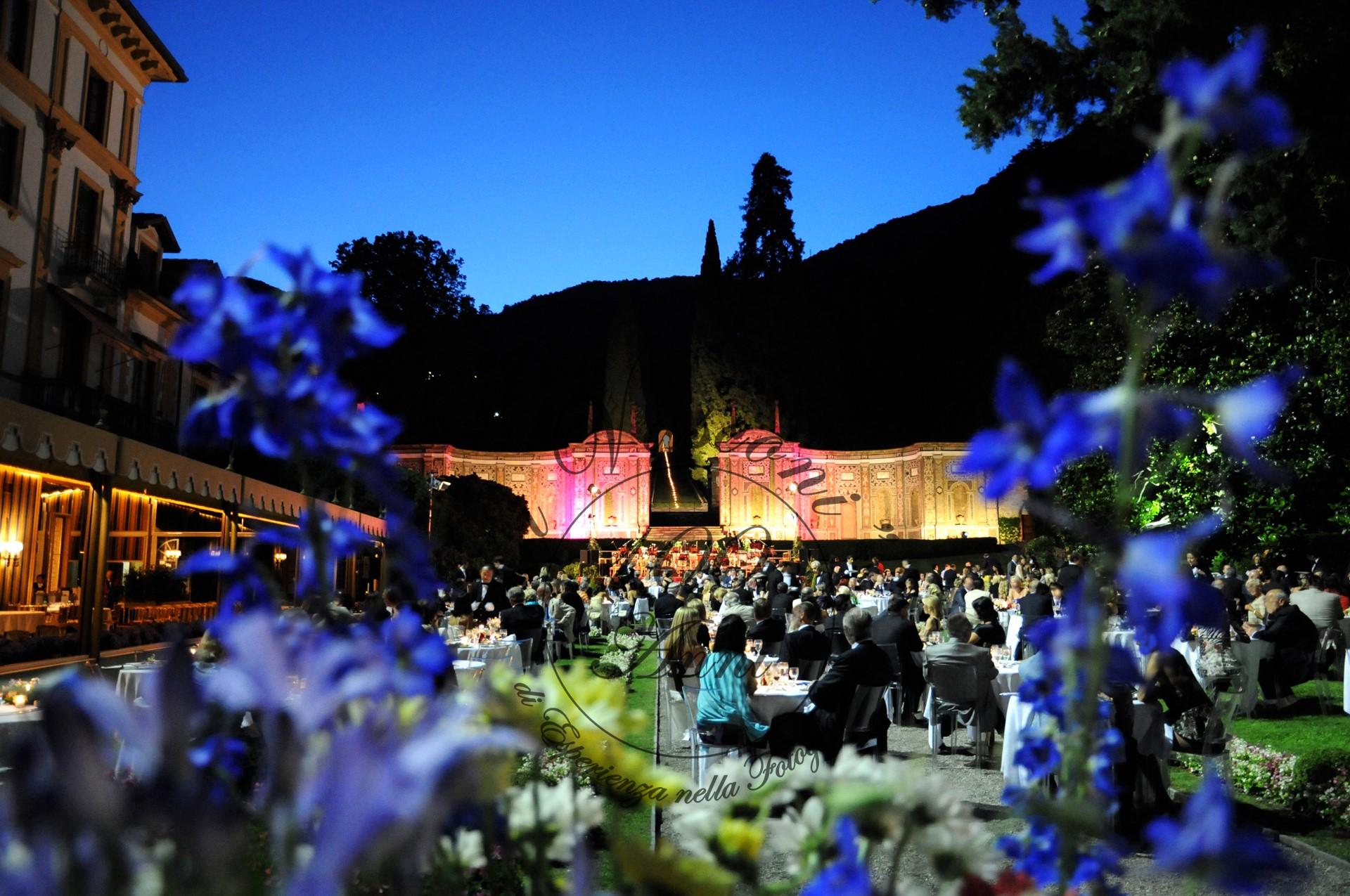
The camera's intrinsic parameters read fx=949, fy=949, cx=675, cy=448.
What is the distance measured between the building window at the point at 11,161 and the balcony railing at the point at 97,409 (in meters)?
3.11

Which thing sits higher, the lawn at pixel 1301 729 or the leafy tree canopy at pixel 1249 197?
the leafy tree canopy at pixel 1249 197

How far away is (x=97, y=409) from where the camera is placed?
747 inches

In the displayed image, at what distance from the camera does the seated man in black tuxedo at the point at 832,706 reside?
6.70 m

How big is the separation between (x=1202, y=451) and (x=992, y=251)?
52.9m

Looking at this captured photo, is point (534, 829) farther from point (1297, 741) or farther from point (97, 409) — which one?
point (97, 409)

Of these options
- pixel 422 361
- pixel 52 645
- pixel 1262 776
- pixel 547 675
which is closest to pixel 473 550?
pixel 422 361

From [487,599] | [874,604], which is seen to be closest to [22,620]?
[487,599]

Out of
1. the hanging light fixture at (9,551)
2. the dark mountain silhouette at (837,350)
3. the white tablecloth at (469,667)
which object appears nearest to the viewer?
the white tablecloth at (469,667)

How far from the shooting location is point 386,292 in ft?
157

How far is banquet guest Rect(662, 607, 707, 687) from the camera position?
8.23 meters

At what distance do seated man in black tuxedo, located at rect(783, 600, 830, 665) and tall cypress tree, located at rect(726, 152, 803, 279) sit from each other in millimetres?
49260

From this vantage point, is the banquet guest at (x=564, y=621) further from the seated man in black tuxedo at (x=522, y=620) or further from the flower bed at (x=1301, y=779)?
the flower bed at (x=1301, y=779)

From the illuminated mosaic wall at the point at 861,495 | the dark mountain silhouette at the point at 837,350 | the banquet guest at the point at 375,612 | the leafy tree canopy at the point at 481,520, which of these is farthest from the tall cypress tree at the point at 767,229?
the banquet guest at the point at 375,612

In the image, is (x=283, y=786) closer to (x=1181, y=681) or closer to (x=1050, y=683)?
(x=1050, y=683)
